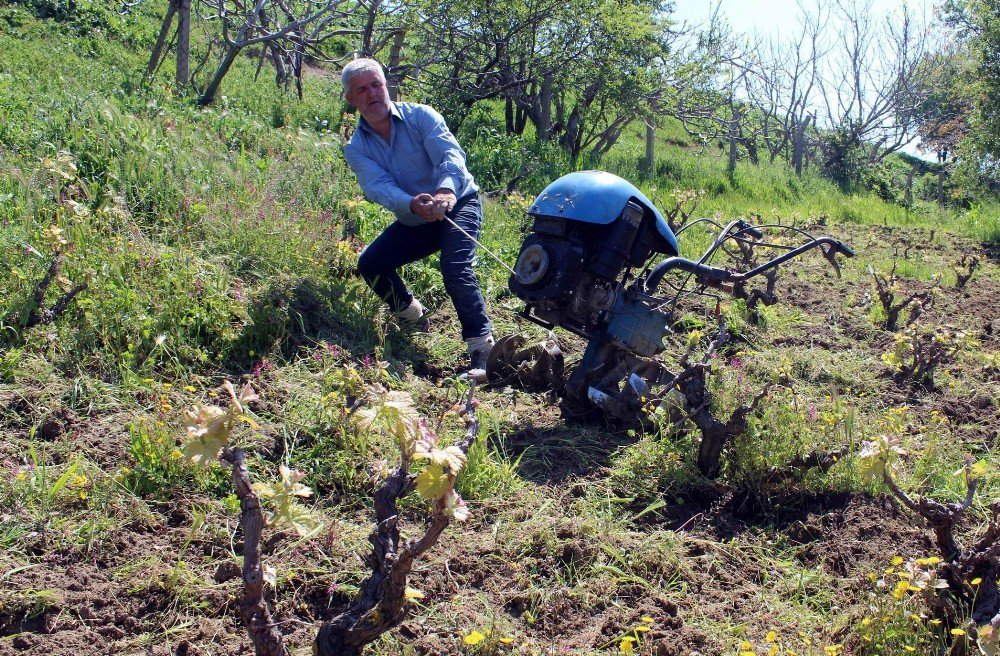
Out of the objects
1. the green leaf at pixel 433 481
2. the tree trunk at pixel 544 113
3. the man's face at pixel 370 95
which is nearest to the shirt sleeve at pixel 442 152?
the man's face at pixel 370 95

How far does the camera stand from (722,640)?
246cm

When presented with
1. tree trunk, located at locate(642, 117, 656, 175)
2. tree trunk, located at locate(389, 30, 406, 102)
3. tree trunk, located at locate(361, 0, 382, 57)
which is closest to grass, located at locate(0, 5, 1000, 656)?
tree trunk, located at locate(361, 0, 382, 57)

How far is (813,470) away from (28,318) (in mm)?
3569

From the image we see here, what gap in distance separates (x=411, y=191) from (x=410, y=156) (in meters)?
0.20

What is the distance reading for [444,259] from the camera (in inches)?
172

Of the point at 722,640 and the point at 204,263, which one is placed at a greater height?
the point at 204,263

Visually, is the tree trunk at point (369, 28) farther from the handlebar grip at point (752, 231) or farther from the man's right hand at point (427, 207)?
the handlebar grip at point (752, 231)

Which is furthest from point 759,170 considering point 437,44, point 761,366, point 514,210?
point 761,366

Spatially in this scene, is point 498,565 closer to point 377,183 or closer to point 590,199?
point 590,199

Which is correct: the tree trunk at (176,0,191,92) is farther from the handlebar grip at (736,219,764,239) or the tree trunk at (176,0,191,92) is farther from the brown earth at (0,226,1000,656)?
the handlebar grip at (736,219,764,239)

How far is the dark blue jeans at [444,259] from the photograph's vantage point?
4.34 metres

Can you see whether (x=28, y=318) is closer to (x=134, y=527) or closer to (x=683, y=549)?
(x=134, y=527)

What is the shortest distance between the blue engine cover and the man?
54 cm

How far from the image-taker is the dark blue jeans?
4.34m
